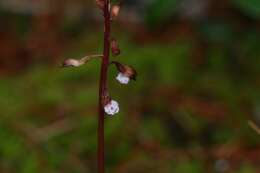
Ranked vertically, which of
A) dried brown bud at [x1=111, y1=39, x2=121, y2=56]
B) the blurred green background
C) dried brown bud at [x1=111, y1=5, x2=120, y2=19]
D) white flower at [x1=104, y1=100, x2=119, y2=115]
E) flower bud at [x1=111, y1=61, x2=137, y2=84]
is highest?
dried brown bud at [x1=111, y1=5, x2=120, y2=19]

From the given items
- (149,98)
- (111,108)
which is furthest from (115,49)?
(149,98)

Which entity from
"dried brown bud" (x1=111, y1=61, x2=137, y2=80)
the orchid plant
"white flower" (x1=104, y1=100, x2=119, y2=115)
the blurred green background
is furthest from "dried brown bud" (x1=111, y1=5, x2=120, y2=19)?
the blurred green background

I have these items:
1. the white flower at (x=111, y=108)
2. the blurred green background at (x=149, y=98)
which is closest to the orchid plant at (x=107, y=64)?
the white flower at (x=111, y=108)

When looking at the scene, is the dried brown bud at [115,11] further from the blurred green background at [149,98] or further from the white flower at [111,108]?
the blurred green background at [149,98]

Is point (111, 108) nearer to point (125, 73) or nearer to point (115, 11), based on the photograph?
point (125, 73)

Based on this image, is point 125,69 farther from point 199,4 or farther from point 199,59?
point 199,4

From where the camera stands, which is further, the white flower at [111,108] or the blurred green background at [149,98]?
the blurred green background at [149,98]

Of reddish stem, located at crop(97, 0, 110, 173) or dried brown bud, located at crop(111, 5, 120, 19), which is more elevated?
dried brown bud, located at crop(111, 5, 120, 19)

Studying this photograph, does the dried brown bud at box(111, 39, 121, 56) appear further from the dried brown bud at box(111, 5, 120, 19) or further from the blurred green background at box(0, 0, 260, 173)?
the blurred green background at box(0, 0, 260, 173)
